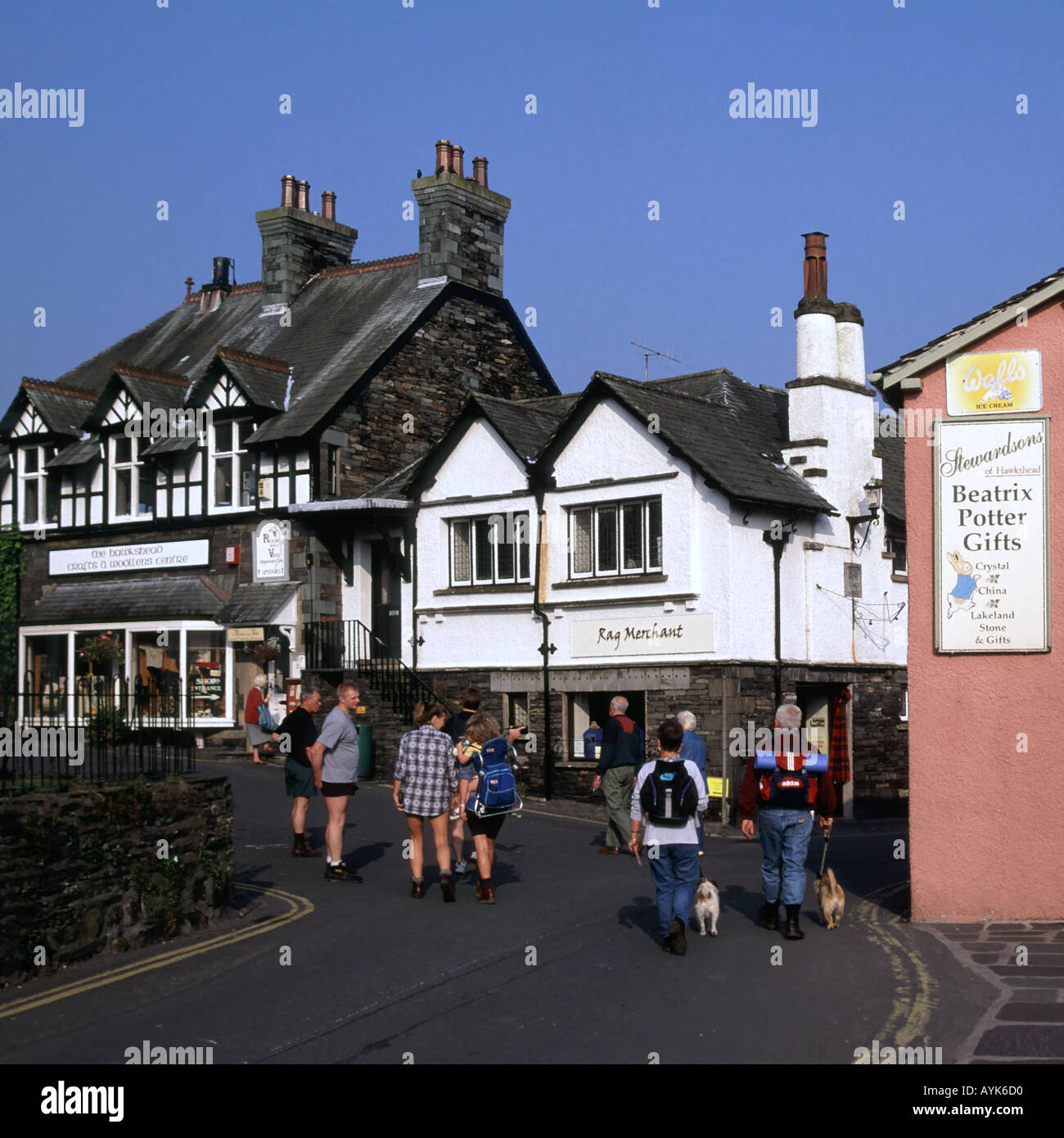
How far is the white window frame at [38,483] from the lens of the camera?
36.6 metres

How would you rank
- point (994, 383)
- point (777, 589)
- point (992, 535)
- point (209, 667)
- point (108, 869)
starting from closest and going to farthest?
point (108, 869), point (992, 535), point (994, 383), point (777, 589), point (209, 667)

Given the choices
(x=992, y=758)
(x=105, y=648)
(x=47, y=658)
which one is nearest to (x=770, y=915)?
(x=992, y=758)

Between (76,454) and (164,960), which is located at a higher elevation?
(76,454)

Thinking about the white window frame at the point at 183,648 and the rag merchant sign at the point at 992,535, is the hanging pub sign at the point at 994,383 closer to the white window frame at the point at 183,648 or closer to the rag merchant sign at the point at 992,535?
the rag merchant sign at the point at 992,535

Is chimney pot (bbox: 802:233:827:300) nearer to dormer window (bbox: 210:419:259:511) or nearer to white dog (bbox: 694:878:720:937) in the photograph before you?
dormer window (bbox: 210:419:259:511)

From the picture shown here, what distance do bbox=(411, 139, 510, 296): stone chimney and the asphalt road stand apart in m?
21.4

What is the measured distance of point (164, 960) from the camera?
456 inches

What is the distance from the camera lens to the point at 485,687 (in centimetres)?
2897

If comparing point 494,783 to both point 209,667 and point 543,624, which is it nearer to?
point 543,624

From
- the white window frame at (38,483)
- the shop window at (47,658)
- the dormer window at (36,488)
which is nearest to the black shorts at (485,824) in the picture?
the shop window at (47,658)

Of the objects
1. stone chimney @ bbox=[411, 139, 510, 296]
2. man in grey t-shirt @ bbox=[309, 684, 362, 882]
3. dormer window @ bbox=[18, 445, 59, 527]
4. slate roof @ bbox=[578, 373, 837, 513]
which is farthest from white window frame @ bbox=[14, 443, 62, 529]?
man in grey t-shirt @ bbox=[309, 684, 362, 882]

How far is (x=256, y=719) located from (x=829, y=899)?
13.7m

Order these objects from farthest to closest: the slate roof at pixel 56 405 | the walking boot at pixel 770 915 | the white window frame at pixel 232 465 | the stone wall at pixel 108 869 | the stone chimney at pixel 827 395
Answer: the slate roof at pixel 56 405, the white window frame at pixel 232 465, the stone chimney at pixel 827 395, the walking boot at pixel 770 915, the stone wall at pixel 108 869

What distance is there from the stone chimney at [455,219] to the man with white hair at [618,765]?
18314 mm
